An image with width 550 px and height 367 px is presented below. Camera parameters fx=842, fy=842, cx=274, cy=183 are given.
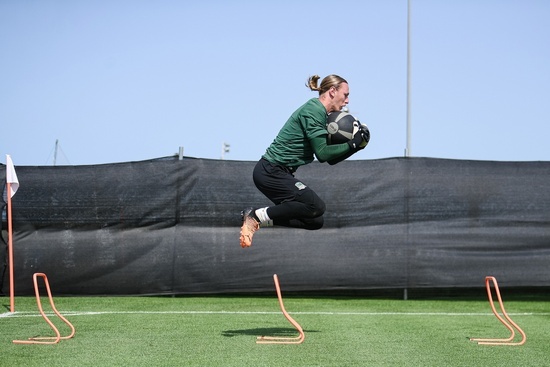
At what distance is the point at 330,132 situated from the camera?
676cm

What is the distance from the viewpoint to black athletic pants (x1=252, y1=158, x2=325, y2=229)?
22.4 feet

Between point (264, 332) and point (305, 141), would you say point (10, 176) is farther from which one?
point (305, 141)

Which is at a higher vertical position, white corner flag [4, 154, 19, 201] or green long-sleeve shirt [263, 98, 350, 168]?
green long-sleeve shirt [263, 98, 350, 168]

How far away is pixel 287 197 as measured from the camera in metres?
6.90

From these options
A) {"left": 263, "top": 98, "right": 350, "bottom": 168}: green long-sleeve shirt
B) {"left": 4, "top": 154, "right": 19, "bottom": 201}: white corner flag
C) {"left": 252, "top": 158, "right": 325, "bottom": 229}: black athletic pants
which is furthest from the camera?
{"left": 4, "top": 154, "right": 19, "bottom": 201}: white corner flag

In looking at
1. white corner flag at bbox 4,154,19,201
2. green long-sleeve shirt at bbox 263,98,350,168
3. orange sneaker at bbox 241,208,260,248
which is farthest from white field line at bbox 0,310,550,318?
green long-sleeve shirt at bbox 263,98,350,168

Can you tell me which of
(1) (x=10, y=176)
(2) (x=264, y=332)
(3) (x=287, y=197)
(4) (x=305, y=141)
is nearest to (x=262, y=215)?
(3) (x=287, y=197)

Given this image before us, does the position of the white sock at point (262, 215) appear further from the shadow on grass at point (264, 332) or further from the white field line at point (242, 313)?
the white field line at point (242, 313)

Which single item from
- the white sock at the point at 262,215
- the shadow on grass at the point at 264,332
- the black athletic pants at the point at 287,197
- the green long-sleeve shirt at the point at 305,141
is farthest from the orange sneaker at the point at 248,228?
the shadow on grass at the point at 264,332

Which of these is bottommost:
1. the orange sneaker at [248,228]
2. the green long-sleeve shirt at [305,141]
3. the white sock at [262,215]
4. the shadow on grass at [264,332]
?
the shadow on grass at [264,332]

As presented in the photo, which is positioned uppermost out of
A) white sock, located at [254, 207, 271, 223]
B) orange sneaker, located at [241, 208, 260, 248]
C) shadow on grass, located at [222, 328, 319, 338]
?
white sock, located at [254, 207, 271, 223]

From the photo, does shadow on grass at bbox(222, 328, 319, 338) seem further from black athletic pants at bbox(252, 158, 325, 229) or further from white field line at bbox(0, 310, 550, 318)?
white field line at bbox(0, 310, 550, 318)

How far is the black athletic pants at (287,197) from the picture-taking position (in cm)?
684

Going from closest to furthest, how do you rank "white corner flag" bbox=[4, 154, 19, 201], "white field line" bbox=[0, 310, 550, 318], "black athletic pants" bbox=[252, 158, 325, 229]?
"black athletic pants" bbox=[252, 158, 325, 229] < "white field line" bbox=[0, 310, 550, 318] < "white corner flag" bbox=[4, 154, 19, 201]
